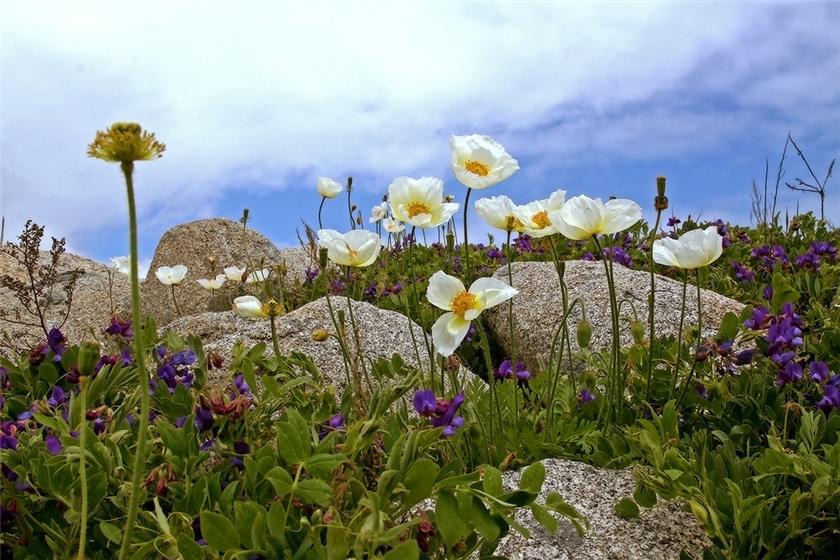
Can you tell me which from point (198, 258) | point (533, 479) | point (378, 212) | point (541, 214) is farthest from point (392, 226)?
point (533, 479)

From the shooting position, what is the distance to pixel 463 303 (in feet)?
7.61

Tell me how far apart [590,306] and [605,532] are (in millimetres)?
2623

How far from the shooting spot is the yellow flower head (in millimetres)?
1197

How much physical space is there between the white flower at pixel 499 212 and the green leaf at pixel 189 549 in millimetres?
1515

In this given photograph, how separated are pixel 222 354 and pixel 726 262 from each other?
3.97 meters

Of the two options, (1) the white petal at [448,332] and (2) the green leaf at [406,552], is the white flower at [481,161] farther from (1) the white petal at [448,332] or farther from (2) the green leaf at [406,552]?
(2) the green leaf at [406,552]

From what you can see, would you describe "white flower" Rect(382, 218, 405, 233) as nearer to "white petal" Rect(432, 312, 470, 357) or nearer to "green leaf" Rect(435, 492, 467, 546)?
"white petal" Rect(432, 312, 470, 357)

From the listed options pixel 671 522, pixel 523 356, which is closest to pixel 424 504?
pixel 671 522

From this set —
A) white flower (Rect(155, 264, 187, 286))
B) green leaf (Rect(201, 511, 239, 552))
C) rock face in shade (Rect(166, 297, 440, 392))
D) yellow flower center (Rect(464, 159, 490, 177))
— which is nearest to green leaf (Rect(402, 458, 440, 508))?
green leaf (Rect(201, 511, 239, 552))

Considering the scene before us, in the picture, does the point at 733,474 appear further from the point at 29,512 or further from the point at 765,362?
the point at 29,512

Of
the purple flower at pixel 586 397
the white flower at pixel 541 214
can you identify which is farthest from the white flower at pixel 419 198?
the purple flower at pixel 586 397

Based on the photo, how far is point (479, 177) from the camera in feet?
8.21

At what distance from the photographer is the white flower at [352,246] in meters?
2.61

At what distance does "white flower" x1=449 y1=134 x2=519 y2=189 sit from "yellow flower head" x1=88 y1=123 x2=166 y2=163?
1389 mm
